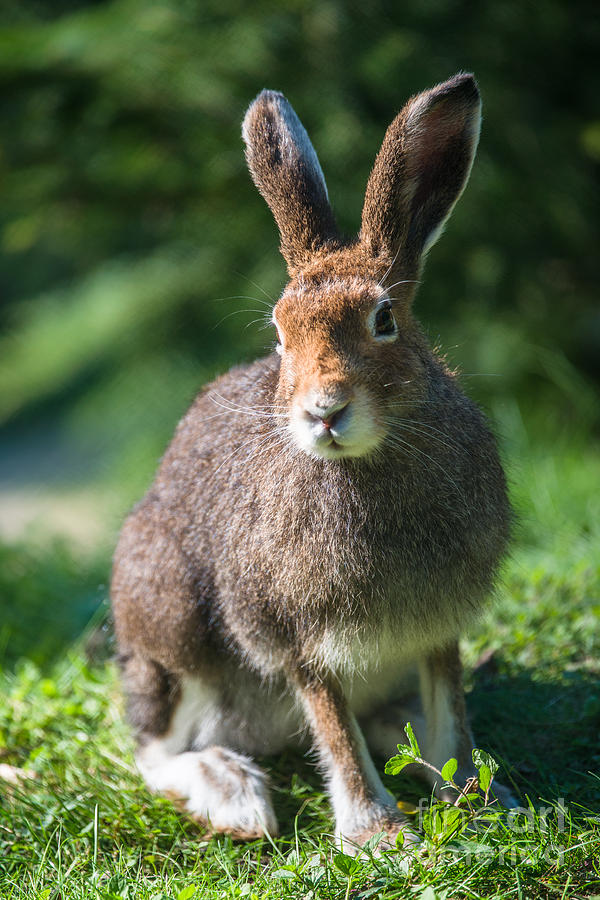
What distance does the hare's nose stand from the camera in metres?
2.27

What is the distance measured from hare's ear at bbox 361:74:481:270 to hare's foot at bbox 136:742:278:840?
1659 millimetres

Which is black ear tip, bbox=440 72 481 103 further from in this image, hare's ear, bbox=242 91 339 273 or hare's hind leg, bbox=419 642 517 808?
hare's hind leg, bbox=419 642 517 808

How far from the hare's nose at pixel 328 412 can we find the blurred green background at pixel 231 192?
2726 mm

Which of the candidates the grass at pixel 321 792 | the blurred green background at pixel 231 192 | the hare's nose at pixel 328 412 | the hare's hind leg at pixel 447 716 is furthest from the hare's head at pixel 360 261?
the blurred green background at pixel 231 192

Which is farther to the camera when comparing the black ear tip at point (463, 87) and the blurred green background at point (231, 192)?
the blurred green background at point (231, 192)

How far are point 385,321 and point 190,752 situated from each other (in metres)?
1.62

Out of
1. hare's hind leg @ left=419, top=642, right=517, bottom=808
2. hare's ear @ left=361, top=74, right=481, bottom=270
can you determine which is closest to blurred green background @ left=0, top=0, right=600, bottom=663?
hare's hind leg @ left=419, top=642, right=517, bottom=808

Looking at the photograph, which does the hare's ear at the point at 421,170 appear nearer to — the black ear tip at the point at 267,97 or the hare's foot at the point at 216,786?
the black ear tip at the point at 267,97

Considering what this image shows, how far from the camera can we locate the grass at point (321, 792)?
236cm

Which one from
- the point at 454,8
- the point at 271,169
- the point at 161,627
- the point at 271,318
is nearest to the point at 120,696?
the point at 161,627

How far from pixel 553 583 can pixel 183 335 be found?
4074 millimetres

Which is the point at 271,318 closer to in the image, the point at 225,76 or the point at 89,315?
the point at 225,76

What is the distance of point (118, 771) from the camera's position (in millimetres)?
3260

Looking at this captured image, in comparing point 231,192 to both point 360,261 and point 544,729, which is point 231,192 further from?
point 544,729
